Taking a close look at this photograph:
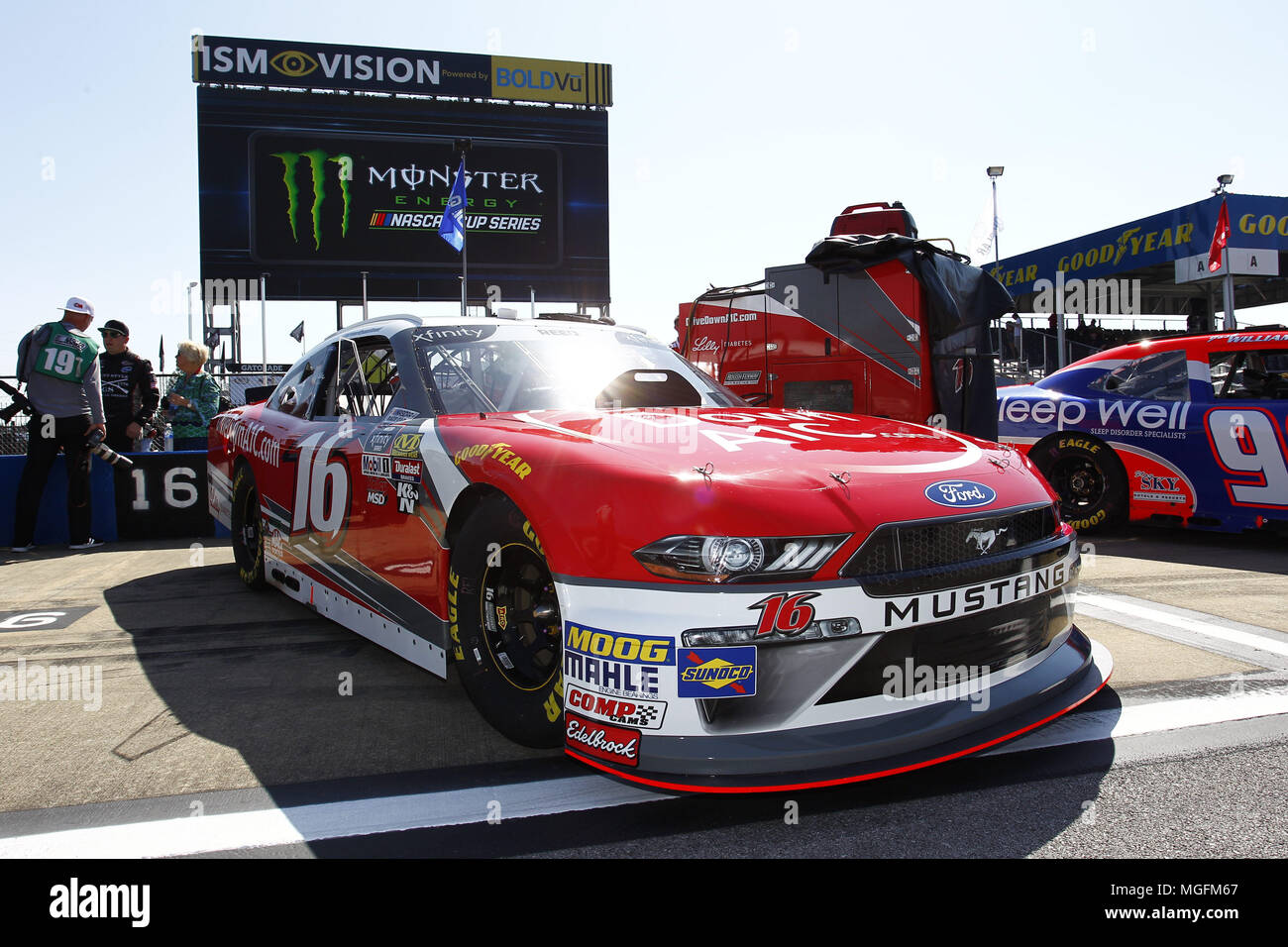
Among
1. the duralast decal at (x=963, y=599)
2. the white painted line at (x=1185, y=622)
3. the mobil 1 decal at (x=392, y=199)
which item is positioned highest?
the mobil 1 decal at (x=392, y=199)

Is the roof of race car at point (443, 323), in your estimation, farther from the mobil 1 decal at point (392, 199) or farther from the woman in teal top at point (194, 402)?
the mobil 1 decal at point (392, 199)

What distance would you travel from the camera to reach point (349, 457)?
3654mm

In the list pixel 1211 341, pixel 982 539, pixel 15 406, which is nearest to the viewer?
pixel 982 539

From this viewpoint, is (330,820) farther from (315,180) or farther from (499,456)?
(315,180)

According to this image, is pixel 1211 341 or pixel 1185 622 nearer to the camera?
pixel 1185 622

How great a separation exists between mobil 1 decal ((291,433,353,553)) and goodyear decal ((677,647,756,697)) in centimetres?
197

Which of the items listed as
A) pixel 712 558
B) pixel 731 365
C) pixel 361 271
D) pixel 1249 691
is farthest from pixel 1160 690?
pixel 361 271

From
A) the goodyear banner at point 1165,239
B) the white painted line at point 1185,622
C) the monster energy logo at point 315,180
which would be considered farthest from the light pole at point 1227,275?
the monster energy logo at point 315,180

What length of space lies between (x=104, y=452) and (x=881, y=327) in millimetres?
6508

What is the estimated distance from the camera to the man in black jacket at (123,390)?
318 inches

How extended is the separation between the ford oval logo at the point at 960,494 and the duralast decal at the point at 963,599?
218 mm

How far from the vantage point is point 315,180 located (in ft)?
89.1

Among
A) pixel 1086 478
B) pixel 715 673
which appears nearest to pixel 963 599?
pixel 715 673
